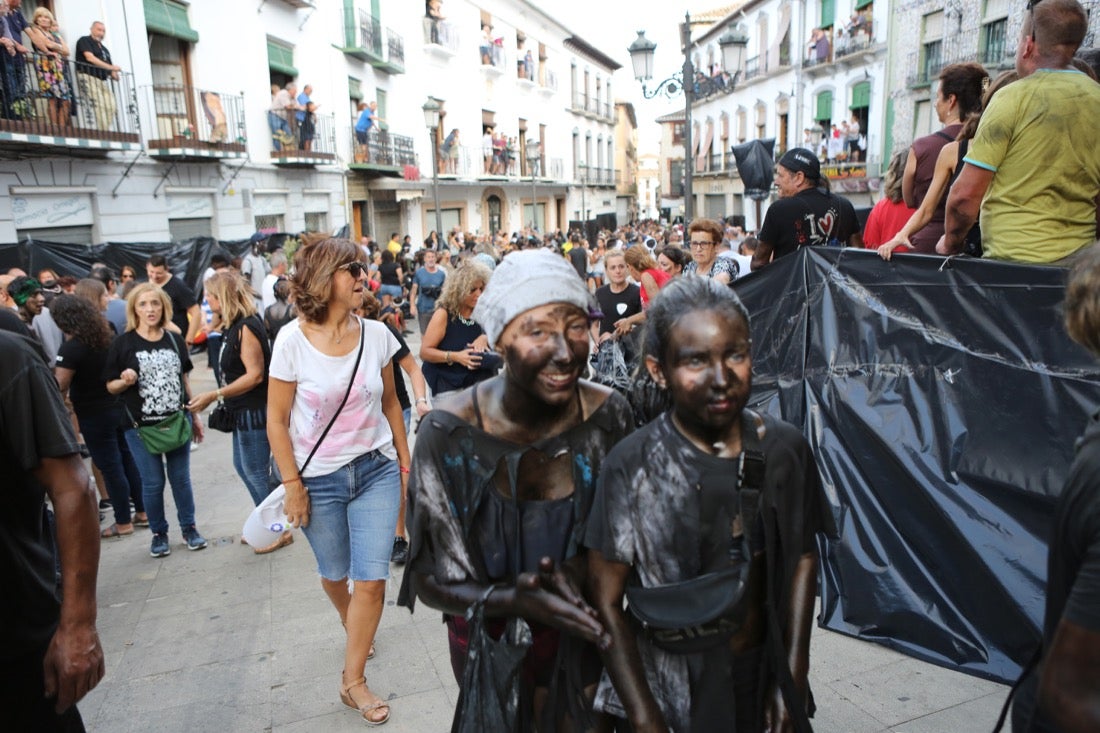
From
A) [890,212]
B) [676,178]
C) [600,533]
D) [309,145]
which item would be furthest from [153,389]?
[676,178]

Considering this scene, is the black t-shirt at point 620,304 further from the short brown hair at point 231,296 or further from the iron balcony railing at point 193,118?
the iron balcony railing at point 193,118

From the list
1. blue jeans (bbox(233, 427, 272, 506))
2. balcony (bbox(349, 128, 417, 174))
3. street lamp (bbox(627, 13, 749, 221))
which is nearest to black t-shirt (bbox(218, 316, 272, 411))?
blue jeans (bbox(233, 427, 272, 506))

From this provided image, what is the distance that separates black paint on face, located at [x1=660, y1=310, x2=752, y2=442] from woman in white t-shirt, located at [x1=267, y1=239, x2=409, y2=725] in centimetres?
189

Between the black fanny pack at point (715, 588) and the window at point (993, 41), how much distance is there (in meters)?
22.7

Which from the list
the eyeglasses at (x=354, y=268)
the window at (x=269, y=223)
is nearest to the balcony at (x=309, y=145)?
the window at (x=269, y=223)

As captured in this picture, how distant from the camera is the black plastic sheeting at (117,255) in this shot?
9789 mm

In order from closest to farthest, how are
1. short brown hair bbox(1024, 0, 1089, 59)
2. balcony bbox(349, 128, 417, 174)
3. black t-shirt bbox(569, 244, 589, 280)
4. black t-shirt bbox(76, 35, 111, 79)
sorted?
short brown hair bbox(1024, 0, 1089, 59)
black t-shirt bbox(76, 35, 111, 79)
black t-shirt bbox(569, 244, 589, 280)
balcony bbox(349, 128, 417, 174)

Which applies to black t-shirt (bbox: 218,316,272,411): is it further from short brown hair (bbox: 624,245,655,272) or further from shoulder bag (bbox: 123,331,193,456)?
short brown hair (bbox: 624,245,655,272)

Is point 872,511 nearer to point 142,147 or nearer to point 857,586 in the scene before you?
point 857,586

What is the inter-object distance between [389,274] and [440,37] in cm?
1430

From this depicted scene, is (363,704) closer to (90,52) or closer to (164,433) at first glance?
(164,433)

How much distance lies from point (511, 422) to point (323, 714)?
2.03m

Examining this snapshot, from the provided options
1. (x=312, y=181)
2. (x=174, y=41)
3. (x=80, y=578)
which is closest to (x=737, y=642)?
(x=80, y=578)

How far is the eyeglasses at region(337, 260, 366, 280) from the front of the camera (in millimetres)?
3144
